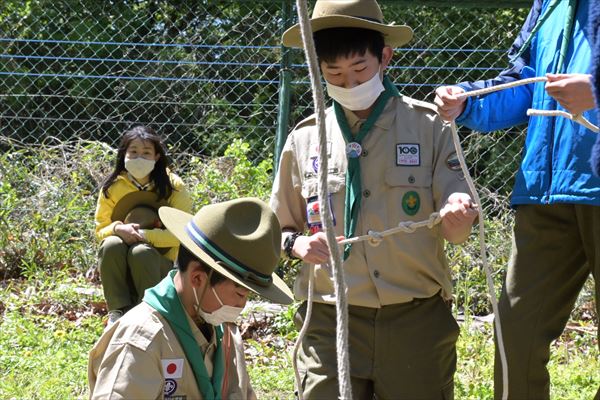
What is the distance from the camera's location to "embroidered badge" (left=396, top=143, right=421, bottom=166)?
3750 mm

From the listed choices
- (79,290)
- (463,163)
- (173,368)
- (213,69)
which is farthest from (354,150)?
(213,69)

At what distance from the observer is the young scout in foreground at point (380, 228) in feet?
12.1

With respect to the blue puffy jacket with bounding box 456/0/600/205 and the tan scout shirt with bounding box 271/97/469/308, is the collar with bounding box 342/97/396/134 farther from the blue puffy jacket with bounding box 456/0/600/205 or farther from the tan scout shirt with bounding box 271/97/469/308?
the blue puffy jacket with bounding box 456/0/600/205

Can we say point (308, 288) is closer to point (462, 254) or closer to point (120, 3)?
point (462, 254)

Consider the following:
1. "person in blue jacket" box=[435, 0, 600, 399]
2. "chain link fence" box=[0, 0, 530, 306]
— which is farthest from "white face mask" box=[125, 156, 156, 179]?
"person in blue jacket" box=[435, 0, 600, 399]

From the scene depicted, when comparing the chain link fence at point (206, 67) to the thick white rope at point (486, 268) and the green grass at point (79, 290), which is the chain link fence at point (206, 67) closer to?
the green grass at point (79, 290)

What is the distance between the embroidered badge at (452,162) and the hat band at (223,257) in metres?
0.88

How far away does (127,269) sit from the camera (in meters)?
6.11

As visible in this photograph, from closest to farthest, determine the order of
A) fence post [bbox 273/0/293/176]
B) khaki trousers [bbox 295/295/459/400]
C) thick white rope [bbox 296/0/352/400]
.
A: thick white rope [bbox 296/0/352/400], khaki trousers [bbox 295/295/459/400], fence post [bbox 273/0/293/176]

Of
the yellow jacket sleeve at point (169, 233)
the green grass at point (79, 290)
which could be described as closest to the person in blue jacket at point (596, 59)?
the green grass at point (79, 290)

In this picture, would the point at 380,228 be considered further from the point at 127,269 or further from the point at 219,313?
the point at 127,269

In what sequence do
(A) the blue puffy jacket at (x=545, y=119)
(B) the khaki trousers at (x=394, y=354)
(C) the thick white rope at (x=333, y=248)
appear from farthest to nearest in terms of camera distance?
(B) the khaki trousers at (x=394, y=354) → (A) the blue puffy jacket at (x=545, y=119) → (C) the thick white rope at (x=333, y=248)

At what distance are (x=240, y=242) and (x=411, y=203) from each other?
0.82m

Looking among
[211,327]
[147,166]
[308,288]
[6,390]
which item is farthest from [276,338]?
[211,327]
